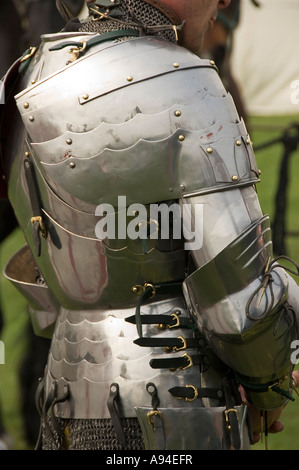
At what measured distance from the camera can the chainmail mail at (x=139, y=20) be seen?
3.47 m

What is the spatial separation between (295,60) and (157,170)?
6089 millimetres

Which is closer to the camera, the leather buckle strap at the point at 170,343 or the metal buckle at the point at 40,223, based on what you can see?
the leather buckle strap at the point at 170,343

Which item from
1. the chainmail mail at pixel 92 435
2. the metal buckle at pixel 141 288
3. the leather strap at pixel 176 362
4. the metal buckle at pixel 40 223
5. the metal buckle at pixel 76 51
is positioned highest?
the metal buckle at pixel 76 51

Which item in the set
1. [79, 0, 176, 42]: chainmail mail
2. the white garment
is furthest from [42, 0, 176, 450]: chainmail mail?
the white garment

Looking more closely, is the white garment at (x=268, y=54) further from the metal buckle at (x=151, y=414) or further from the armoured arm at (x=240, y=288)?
the metal buckle at (x=151, y=414)

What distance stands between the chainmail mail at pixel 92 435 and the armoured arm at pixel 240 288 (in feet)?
1.31

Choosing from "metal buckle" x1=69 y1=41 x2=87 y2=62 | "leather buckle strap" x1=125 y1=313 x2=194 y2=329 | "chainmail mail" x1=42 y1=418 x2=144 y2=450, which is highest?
"metal buckle" x1=69 y1=41 x2=87 y2=62

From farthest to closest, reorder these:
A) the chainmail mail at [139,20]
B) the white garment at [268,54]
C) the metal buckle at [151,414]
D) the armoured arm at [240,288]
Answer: the white garment at [268,54] → the chainmail mail at [139,20] → the metal buckle at [151,414] → the armoured arm at [240,288]

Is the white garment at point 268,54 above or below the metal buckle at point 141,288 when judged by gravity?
below

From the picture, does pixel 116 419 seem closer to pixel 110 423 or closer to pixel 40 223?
pixel 110 423

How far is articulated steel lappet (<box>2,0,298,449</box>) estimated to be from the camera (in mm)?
3188

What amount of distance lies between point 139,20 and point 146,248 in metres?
0.80

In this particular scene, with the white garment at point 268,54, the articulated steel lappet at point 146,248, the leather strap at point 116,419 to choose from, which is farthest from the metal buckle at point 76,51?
the white garment at point 268,54

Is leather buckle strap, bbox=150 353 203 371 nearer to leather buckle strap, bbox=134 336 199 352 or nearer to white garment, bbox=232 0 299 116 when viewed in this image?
leather buckle strap, bbox=134 336 199 352
